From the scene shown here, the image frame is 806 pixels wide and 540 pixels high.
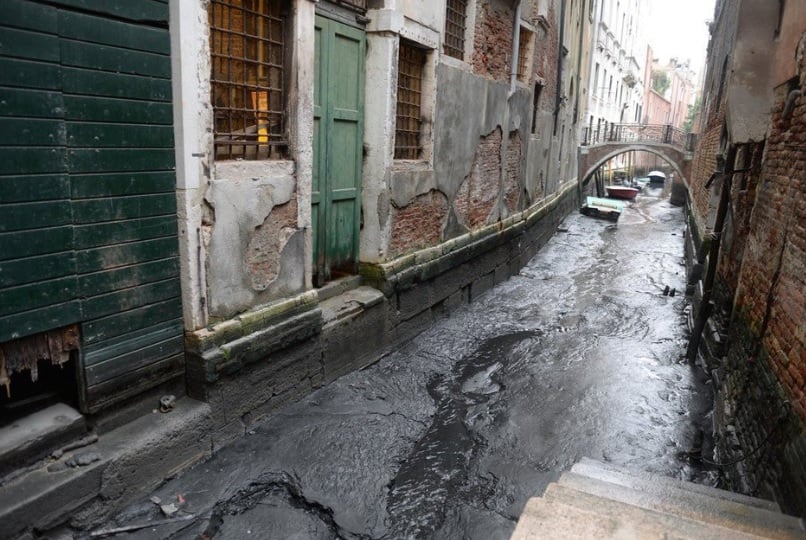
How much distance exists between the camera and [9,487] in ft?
9.94

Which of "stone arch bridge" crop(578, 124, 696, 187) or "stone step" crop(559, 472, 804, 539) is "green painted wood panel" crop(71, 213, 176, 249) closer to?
"stone step" crop(559, 472, 804, 539)

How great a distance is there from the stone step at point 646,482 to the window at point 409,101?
425 cm

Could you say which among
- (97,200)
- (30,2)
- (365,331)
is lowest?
(365,331)

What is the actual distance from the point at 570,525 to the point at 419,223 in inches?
207

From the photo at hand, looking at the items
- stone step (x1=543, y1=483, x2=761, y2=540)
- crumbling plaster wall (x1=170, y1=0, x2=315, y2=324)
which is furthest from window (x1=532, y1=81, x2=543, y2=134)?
stone step (x1=543, y1=483, x2=761, y2=540)

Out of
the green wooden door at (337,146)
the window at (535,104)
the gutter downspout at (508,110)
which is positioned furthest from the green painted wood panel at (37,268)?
the window at (535,104)

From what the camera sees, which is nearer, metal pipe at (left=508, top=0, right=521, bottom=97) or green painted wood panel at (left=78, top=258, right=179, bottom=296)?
green painted wood panel at (left=78, top=258, right=179, bottom=296)

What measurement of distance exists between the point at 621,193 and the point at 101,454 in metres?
27.8

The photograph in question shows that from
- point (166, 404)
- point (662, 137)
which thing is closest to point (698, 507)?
point (166, 404)

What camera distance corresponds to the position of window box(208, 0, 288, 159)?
415 centimetres

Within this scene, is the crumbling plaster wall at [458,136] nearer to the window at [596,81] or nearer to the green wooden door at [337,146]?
the green wooden door at [337,146]

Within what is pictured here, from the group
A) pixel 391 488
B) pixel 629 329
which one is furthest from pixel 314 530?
pixel 629 329

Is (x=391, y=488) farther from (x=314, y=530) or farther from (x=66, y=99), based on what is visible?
(x=66, y=99)

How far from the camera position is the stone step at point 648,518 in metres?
2.23
